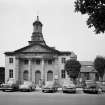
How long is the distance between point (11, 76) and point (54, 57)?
12084 millimetres

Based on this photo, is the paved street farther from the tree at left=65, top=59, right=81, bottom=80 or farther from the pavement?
the tree at left=65, top=59, right=81, bottom=80

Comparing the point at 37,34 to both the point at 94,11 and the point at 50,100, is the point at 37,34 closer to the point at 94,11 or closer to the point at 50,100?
the point at 50,100

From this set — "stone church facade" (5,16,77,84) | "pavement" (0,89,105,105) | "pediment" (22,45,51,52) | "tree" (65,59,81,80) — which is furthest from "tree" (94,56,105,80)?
"pavement" (0,89,105,105)

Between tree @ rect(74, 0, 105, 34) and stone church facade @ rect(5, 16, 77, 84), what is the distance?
3867 cm

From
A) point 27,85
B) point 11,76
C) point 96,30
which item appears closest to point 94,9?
point 96,30

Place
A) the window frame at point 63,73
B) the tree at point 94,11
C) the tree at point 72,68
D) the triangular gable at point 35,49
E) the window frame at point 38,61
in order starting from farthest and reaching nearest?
the window frame at point 38,61 < the triangular gable at point 35,49 < the window frame at point 63,73 < the tree at point 72,68 < the tree at point 94,11

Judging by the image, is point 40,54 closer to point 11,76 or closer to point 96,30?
point 11,76

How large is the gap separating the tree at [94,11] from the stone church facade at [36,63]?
3867 cm

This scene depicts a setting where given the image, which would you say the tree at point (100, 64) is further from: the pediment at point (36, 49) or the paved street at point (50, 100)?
the paved street at point (50, 100)

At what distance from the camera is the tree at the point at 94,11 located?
13.3 m

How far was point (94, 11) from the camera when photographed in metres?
13.5

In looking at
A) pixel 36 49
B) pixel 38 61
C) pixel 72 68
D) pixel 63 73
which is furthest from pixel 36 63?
pixel 72 68

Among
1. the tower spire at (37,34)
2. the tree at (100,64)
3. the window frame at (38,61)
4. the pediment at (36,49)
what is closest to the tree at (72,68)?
the pediment at (36,49)

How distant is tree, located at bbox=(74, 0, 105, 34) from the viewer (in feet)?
43.5
